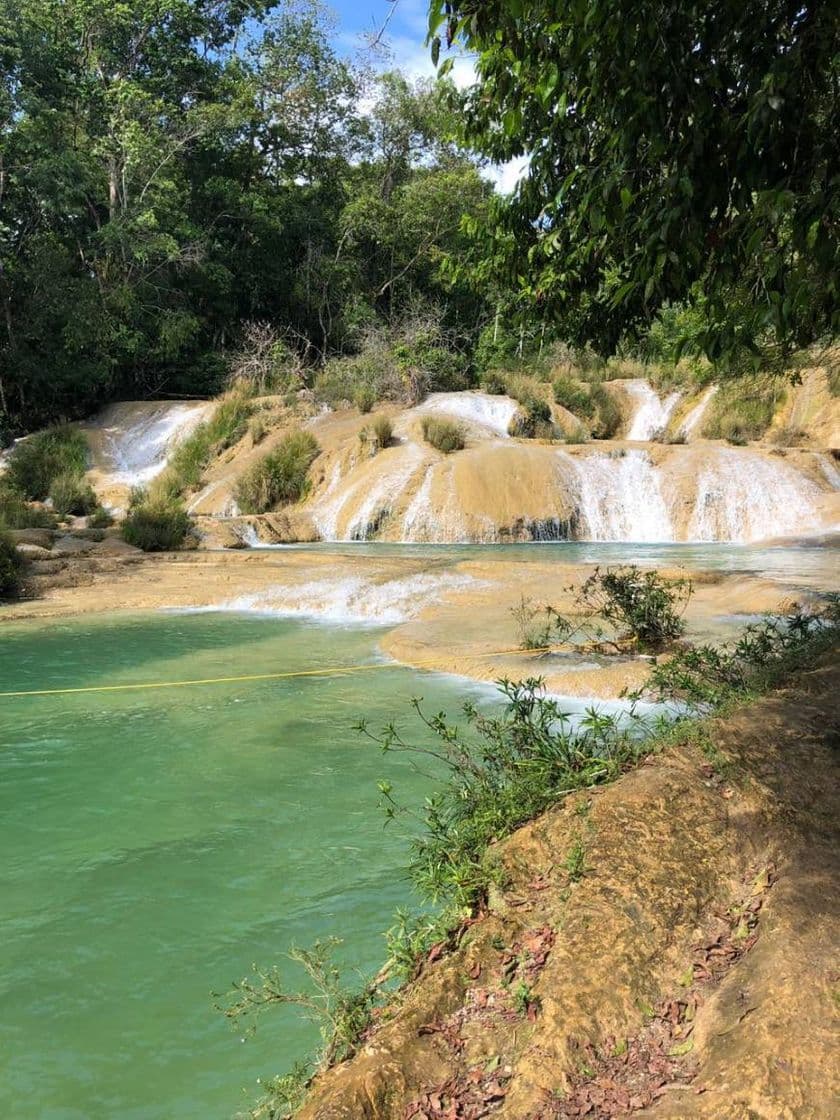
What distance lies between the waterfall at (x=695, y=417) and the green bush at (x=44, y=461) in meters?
15.6

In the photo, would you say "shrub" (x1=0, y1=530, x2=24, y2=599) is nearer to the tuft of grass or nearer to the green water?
the green water

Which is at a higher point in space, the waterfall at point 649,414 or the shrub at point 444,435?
the waterfall at point 649,414

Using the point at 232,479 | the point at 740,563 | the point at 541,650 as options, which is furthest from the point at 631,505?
the point at 541,650

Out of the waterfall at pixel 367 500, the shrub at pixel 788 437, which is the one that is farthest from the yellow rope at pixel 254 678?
the shrub at pixel 788 437

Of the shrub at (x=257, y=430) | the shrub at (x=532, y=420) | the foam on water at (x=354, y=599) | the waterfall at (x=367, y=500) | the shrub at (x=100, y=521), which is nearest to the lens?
the foam on water at (x=354, y=599)

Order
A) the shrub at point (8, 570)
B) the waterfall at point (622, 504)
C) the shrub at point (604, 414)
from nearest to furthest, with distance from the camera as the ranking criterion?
the shrub at point (8, 570), the waterfall at point (622, 504), the shrub at point (604, 414)

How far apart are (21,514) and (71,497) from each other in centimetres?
241

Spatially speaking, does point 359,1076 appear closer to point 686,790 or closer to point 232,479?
point 686,790

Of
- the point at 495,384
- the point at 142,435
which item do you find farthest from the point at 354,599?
the point at 142,435

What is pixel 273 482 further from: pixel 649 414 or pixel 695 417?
pixel 695 417

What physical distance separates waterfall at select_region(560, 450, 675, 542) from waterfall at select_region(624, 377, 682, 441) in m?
6.48

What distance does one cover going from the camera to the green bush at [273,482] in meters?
20.3

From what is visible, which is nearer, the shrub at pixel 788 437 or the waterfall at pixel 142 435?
the shrub at pixel 788 437

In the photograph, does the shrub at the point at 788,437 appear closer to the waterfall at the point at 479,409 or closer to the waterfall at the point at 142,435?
the waterfall at the point at 479,409
